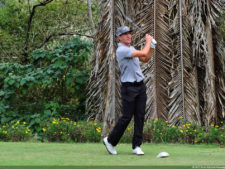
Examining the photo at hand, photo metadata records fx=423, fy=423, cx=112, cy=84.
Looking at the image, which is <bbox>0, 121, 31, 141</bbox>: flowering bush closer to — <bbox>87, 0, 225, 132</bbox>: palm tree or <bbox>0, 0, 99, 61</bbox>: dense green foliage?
<bbox>87, 0, 225, 132</bbox>: palm tree

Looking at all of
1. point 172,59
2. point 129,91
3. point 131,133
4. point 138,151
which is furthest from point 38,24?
point 138,151

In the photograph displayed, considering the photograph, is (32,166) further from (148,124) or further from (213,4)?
(213,4)

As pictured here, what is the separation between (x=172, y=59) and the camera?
10.3 m

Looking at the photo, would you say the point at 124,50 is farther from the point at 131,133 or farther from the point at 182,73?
the point at 182,73

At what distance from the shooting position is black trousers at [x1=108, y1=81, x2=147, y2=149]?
21.5 feet

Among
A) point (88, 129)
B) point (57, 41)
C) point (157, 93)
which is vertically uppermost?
point (57, 41)

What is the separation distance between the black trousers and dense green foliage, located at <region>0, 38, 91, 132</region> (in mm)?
4206

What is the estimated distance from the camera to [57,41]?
1498cm

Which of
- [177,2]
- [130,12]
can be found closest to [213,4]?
[177,2]

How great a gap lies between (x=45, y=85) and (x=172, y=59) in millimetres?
3404

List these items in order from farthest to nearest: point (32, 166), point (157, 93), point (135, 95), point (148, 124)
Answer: point (157, 93) → point (148, 124) → point (135, 95) → point (32, 166)

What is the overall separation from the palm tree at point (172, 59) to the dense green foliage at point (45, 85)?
3.10ft

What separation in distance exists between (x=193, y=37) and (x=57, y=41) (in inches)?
240

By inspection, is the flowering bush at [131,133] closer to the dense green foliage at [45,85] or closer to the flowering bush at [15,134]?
the flowering bush at [15,134]
